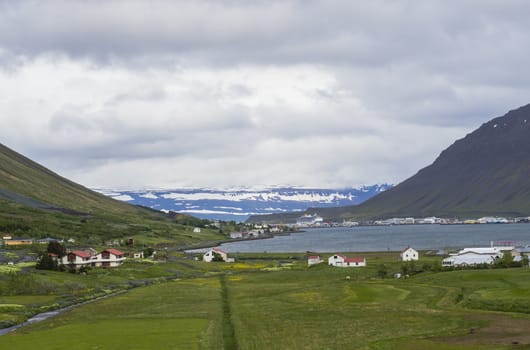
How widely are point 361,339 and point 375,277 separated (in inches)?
2687

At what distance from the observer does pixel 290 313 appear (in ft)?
236

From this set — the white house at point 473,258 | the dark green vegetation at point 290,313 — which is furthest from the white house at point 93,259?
the white house at point 473,258

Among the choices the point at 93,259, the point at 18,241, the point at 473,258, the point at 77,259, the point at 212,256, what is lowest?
the point at 473,258

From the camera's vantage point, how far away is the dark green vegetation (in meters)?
54.1

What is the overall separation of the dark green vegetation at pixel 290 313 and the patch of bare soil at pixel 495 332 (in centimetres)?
7

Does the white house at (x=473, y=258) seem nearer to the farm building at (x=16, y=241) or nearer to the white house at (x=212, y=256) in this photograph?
the white house at (x=212, y=256)

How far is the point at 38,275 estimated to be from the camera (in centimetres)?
10806

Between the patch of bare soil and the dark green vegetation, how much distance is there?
7 cm

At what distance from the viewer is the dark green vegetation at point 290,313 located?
177 feet

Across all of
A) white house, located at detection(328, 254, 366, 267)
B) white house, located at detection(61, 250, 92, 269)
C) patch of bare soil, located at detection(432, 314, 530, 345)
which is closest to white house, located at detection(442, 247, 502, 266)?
white house, located at detection(328, 254, 366, 267)

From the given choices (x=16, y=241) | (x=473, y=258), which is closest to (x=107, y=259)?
(x=16, y=241)

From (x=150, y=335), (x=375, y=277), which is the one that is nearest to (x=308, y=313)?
(x=150, y=335)

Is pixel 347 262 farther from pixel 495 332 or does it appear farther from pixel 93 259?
pixel 495 332

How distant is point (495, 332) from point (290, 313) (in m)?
22.9
